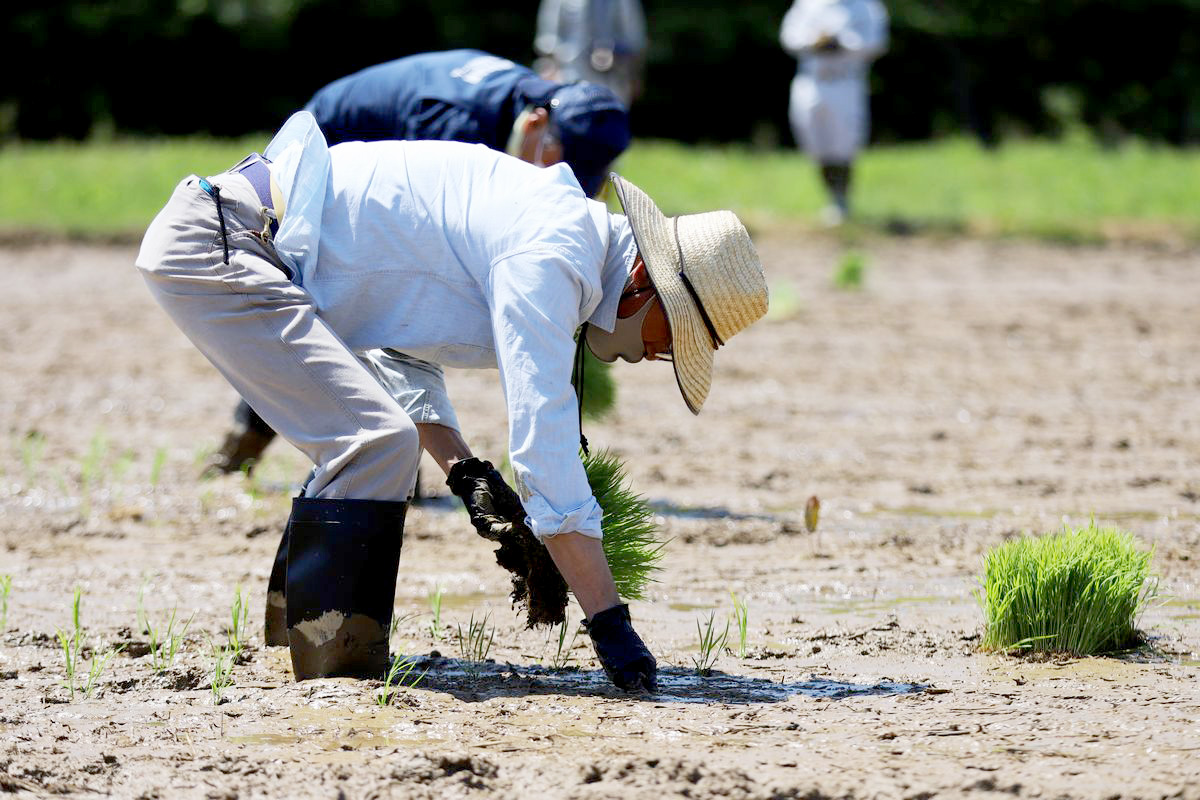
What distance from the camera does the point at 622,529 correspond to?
356 centimetres

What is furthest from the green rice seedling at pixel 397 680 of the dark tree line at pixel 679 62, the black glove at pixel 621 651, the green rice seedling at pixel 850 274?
the dark tree line at pixel 679 62

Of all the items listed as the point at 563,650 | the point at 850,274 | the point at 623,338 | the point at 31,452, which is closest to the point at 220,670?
the point at 563,650

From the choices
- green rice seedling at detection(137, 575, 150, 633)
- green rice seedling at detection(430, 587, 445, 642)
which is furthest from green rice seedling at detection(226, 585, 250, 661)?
green rice seedling at detection(430, 587, 445, 642)

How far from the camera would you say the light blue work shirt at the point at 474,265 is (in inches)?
118

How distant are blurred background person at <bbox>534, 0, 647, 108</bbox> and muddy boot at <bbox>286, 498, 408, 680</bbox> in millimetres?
8239

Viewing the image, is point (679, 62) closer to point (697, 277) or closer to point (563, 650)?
point (563, 650)

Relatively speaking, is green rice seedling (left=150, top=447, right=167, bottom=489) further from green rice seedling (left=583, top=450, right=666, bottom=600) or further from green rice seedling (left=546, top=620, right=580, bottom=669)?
green rice seedling (left=583, top=450, right=666, bottom=600)

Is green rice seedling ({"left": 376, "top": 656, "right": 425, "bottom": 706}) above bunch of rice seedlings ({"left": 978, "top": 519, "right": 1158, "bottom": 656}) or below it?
below

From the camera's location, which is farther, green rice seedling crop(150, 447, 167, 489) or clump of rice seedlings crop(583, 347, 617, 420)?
green rice seedling crop(150, 447, 167, 489)

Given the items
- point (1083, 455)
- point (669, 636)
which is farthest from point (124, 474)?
point (1083, 455)

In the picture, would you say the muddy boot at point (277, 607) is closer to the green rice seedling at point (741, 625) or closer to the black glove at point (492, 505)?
the black glove at point (492, 505)

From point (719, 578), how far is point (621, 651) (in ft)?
4.09

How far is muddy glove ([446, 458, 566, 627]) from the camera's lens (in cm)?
341

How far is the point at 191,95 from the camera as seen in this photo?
2039cm
